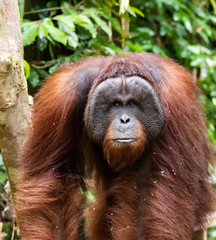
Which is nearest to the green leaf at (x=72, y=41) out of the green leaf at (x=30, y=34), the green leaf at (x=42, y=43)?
the green leaf at (x=30, y=34)

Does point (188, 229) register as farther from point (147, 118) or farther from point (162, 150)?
point (147, 118)

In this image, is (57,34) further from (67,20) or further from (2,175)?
(2,175)

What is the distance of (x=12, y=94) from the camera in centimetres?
320

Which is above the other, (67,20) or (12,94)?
(67,20)

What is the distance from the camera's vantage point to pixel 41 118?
3445mm

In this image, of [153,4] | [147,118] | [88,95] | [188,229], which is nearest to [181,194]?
[188,229]

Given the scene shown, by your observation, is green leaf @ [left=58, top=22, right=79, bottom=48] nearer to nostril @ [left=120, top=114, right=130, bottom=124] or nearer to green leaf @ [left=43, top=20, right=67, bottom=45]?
A: green leaf @ [left=43, top=20, right=67, bottom=45]

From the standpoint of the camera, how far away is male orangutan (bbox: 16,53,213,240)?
10.3 feet

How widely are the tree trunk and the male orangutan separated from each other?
98 mm

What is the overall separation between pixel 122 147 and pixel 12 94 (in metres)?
0.75

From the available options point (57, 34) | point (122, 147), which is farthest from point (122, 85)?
point (57, 34)

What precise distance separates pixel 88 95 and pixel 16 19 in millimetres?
680

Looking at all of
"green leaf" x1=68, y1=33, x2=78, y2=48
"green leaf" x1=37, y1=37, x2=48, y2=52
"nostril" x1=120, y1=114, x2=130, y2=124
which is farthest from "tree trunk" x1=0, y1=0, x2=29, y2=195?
"green leaf" x1=37, y1=37, x2=48, y2=52

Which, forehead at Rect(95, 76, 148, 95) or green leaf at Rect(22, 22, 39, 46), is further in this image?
green leaf at Rect(22, 22, 39, 46)
